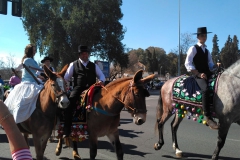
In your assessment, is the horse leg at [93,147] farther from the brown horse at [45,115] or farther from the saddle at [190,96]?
the saddle at [190,96]

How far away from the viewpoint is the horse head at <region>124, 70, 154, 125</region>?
12.2 ft

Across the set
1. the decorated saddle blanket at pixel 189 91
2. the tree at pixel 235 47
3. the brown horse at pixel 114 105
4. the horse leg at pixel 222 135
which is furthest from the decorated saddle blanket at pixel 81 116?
the tree at pixel 235 47

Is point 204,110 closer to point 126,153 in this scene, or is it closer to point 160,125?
point 160,125

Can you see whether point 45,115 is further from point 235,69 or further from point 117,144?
point 235,69

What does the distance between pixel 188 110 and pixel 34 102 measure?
11.8 feet

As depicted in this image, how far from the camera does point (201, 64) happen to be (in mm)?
5562

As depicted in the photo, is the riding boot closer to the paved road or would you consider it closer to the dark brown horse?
the dark brown horse

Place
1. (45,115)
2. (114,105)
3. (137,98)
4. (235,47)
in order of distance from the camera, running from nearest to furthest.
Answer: (137,98), (114,105), (45,115), (235,47)

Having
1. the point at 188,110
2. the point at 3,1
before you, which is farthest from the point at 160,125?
the point at 3,1

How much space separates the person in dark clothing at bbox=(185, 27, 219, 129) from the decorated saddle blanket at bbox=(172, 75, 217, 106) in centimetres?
12

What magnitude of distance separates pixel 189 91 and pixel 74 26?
91.4 ft

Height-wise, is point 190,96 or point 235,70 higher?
point 235,70

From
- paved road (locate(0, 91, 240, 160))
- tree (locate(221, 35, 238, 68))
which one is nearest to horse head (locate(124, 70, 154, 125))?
Answer: paved road (locate(0, 91, 240, 160))

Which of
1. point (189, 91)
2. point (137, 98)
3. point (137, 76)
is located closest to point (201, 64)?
point (189, 91)
